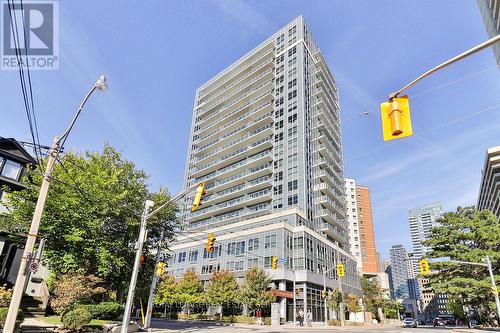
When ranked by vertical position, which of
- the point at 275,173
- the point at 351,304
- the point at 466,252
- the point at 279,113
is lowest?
the point at 351,304

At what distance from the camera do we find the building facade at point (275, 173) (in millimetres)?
55531

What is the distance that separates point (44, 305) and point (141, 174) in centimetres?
1335

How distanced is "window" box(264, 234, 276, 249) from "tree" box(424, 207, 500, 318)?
924 inches

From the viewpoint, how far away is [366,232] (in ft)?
447

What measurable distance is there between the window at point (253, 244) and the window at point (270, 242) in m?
2.06

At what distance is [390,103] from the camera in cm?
653

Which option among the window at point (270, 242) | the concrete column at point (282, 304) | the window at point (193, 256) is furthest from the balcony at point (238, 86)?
the concrete column at point (282, 304)

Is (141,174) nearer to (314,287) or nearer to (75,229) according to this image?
(75,229)

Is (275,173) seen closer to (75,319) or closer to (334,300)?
(334,300)

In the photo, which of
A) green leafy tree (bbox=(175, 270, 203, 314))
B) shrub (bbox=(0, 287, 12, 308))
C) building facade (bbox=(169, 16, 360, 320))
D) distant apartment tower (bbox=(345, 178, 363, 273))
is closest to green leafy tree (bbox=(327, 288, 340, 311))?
building facade (bbox=(169, 16, 360, 320))

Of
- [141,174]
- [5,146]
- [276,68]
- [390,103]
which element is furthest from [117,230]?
[276,68]

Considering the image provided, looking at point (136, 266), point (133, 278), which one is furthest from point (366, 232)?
point (133, 278)

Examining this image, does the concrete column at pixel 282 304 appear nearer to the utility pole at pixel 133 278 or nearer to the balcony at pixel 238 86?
the utility pole at pixel 133 278

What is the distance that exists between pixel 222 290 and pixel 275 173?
96.6 feet
